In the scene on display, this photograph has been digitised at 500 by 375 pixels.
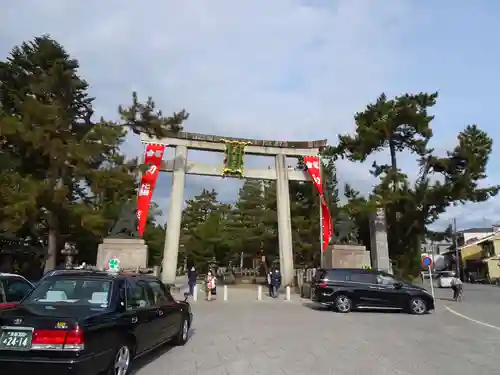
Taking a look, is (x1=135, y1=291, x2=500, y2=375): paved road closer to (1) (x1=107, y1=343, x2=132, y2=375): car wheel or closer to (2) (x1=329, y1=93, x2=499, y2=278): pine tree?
(1) (x1=107, y1=343, x2=132, y2=375): car wheel

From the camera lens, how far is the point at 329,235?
33.7 metres

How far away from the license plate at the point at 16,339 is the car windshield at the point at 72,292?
37.4 inches

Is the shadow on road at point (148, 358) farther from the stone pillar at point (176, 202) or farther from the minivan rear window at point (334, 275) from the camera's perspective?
the stone pillar at point (176, 202)

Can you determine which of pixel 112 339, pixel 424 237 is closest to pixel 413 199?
pixel 424 237

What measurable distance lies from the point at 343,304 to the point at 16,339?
14515mm

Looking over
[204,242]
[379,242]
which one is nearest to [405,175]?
[379,242]

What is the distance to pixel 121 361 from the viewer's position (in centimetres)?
640

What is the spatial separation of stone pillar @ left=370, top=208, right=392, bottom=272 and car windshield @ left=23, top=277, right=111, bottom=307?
26797 millimetres

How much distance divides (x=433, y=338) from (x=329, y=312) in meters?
7.28

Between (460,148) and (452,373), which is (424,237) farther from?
(452,373)

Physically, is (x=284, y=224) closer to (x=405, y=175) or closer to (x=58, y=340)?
(x=405, y=175)

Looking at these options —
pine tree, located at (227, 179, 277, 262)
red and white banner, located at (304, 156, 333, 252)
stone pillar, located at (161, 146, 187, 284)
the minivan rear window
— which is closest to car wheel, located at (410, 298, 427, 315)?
the minivan rear window

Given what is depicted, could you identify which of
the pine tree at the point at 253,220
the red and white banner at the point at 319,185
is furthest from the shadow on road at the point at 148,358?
the pine tree at the point at 253,220

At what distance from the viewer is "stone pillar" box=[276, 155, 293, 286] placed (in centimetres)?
3303
